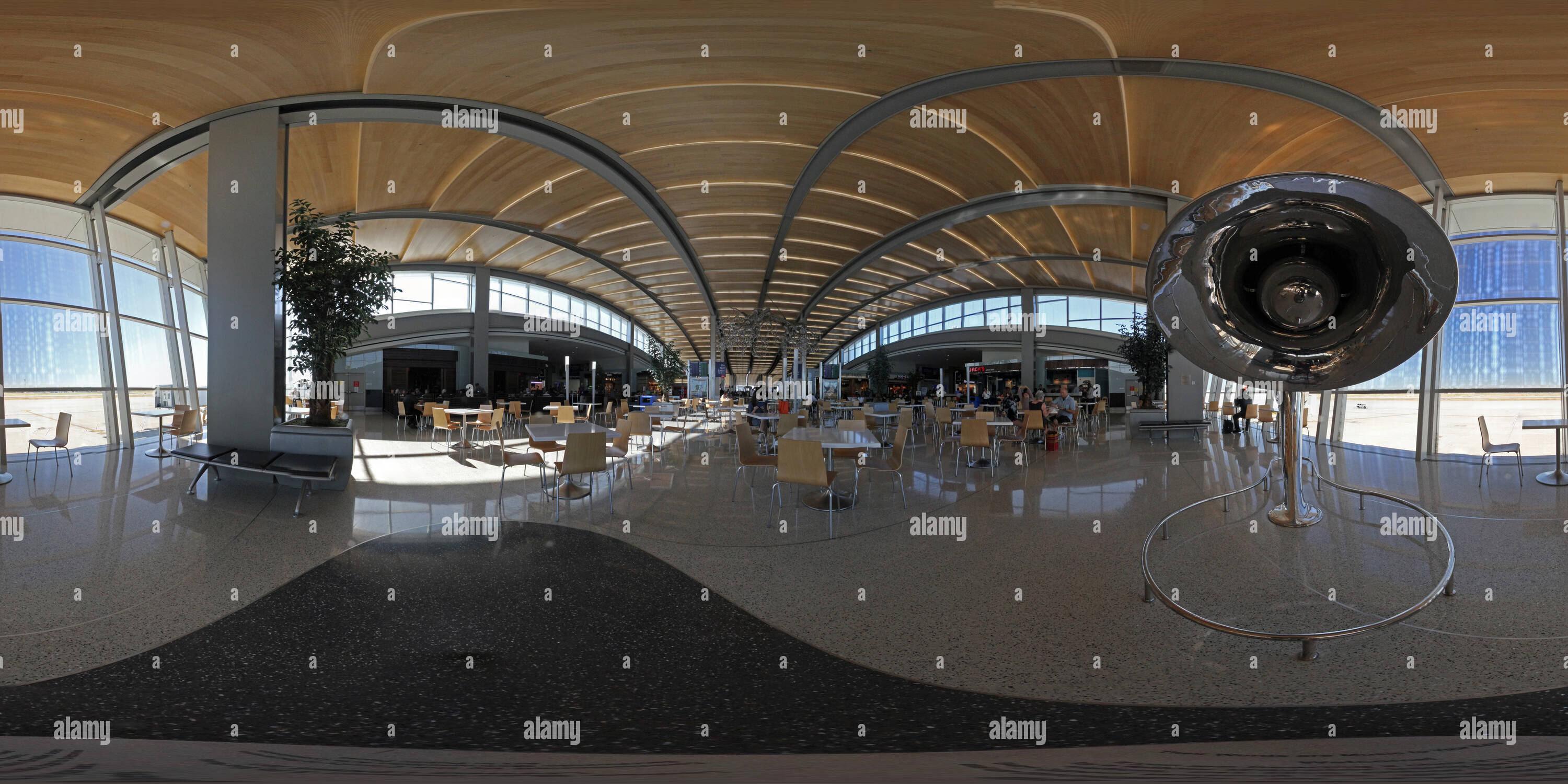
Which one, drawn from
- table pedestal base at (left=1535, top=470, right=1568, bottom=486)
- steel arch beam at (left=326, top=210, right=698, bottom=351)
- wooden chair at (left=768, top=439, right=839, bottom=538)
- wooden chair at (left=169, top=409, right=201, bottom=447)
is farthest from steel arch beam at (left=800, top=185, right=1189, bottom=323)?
wooden chair at (left=169, top=409, right=201, bottom=447)

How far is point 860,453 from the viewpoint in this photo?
6.37 meters

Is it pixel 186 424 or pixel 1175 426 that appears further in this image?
pixel 1175 426

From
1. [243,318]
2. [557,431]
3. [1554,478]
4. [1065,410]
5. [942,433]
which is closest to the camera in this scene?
[557,431]

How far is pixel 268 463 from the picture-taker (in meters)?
5.89

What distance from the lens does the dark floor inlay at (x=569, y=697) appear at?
72.3 inches

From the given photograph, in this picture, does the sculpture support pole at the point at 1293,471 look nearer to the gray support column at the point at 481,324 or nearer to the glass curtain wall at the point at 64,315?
the glass curtain wall at the point at 64,315

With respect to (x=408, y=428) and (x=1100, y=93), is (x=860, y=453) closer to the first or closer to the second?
(x=1100, y=93)

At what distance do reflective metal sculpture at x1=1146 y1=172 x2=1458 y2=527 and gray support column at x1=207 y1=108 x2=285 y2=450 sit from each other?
877 centimetres

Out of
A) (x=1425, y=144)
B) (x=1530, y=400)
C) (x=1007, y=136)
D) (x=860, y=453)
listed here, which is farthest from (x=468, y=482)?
(x=1530, y=400)

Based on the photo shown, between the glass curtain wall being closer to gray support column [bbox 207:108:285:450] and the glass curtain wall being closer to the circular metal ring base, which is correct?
gray support column [bbox 207:108:285:450]

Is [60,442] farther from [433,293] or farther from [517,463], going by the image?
[433,293]

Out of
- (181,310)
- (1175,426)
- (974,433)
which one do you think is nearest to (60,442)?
(181,310)

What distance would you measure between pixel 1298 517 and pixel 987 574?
5.15 ft

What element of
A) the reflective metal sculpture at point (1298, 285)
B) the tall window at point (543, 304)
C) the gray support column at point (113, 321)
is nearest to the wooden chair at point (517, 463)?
the reflective metal sculpture at point (1298, 285)
